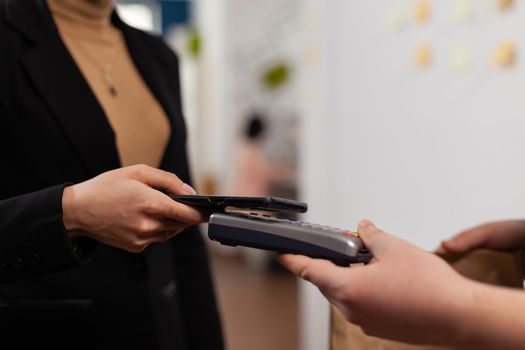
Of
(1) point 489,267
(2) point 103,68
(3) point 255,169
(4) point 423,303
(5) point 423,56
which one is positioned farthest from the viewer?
(3) point 255,169

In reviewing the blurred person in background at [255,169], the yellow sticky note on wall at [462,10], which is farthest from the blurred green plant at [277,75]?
the yellow sticky note on wall at [462,10]

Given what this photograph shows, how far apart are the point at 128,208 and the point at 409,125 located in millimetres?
1190

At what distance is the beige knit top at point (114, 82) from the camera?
1.00 m

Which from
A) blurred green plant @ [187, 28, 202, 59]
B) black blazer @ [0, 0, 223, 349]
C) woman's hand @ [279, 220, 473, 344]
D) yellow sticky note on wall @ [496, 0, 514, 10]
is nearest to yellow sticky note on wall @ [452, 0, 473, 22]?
yellow sticky note on wall @ [496, 0, 514, 10]

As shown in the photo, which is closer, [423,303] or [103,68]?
[423,303]

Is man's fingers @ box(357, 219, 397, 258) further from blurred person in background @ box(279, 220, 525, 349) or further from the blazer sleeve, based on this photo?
the blazer sleeve

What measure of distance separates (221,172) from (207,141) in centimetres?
51

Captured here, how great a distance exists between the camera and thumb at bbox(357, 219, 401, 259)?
22.4 inches

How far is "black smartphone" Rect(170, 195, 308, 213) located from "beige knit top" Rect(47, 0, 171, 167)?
0.35m

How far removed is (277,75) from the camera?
205 inches

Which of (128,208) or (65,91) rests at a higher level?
(65,91)

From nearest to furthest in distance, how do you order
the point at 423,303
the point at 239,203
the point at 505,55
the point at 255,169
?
the point at 423,303 → the point at 239,203 → the point at 505,55 → the point at 255,169

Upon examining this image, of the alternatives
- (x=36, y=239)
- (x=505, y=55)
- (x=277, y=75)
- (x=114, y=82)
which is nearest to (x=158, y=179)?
(x=36, y=239)

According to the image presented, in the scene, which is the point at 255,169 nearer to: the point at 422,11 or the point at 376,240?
the point at 422,11
